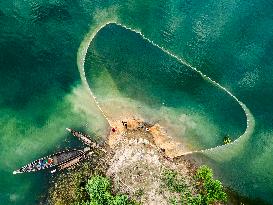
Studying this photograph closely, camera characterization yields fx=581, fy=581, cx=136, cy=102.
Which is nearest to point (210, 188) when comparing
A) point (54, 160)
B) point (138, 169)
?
point (138, 169)

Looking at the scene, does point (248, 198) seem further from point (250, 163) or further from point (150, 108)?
point (150, 108)

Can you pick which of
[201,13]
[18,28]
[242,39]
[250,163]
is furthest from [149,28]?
[250,163]

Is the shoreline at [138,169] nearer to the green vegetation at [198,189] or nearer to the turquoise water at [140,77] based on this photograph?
the green vegetation at [198,189]

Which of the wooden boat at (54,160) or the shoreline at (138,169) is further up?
the shoreline at (138,169)

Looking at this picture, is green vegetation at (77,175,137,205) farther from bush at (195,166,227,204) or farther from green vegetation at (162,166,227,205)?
bush at (195,166,227,204)

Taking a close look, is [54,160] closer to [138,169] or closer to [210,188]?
[138,169]

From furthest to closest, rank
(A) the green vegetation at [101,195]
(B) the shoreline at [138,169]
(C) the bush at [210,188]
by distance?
(B) the shoreline at [138,169] < (C) the bush at [210,188] < (A) the green vegetation at [101,195]

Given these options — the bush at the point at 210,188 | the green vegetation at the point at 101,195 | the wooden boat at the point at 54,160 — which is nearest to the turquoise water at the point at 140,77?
the wooden boat at the point at 54,160
